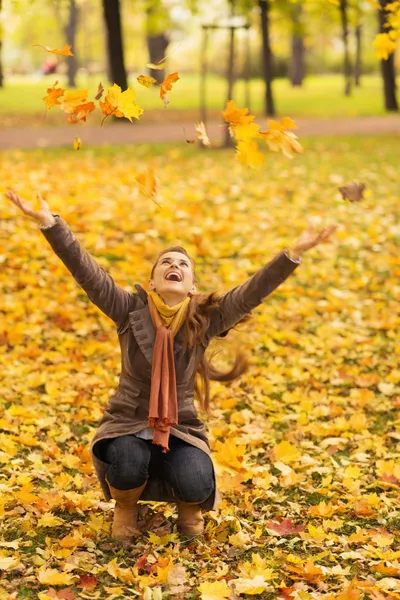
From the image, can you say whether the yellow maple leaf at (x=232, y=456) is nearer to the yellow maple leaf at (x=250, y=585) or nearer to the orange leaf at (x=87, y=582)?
the yellow maple leaf at (x=250, y=585)

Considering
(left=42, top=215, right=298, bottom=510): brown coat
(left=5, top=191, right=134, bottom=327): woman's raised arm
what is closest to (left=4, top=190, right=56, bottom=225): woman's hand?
(left=5, top=191, right=134, bottom=327): woman's raised arm

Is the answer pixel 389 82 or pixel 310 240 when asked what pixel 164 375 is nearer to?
pixel 310 240

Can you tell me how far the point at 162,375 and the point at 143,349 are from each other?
0.17 m

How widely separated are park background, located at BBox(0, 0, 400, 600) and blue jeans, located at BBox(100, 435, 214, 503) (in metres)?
0.25

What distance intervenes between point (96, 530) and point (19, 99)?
25650 millimetres

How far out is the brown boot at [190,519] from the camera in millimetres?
3527

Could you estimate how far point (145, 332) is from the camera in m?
3.45

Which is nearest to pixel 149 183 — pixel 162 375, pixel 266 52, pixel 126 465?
pixel 162 375

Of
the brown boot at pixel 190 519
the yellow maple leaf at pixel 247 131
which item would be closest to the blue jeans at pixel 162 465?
the brown boot at pixel 190 519

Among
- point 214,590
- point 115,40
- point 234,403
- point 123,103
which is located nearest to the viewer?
point 214,590

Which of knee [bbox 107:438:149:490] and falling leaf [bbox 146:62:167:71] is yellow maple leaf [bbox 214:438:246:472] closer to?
knee [bbox 107:438:149:490]

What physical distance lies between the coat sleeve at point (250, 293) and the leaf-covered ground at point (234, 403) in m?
0.86

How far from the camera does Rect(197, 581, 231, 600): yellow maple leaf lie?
3010 millimetres

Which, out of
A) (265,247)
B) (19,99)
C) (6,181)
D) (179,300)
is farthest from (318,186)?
(19,99)
